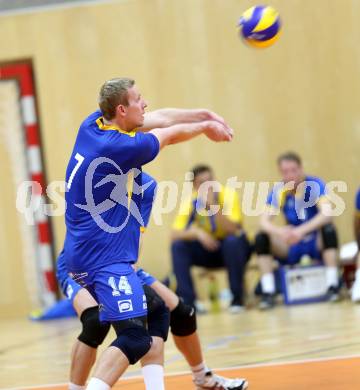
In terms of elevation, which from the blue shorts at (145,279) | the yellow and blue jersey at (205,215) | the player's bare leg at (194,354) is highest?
the yellow and blue jersey at (205,215)

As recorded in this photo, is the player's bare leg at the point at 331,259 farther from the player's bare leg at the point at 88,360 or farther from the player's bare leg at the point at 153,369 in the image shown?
the player's bare leg at the point at 153,369

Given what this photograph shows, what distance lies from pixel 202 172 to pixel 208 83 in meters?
1.92

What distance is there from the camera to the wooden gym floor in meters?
5.68

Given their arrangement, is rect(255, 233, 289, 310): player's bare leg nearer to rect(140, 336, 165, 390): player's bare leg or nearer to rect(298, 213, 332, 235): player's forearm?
rect(298, 213, 332, 235): player's forearm

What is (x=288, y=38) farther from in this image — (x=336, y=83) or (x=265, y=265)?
(x=265, y=265)

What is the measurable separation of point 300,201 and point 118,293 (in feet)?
19.1

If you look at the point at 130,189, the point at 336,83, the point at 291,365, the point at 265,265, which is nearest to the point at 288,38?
the point at 336,83

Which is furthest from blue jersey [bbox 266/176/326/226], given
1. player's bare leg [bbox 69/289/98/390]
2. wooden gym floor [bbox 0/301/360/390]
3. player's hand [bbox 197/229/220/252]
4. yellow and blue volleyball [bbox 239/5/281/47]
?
player's bare leg [bbox 69/289/98/390]

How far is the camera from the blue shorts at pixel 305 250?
1030 cm

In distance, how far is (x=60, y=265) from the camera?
18.7ft

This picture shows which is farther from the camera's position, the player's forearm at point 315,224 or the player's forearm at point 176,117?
the player's forearm at point 315,224

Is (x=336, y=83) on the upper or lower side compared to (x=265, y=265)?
upper

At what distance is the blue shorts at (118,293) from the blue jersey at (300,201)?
5.62 m

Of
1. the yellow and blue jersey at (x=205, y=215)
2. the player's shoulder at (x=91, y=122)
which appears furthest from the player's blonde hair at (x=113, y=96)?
the yellow and blue jersey at (x=205, y=215)
